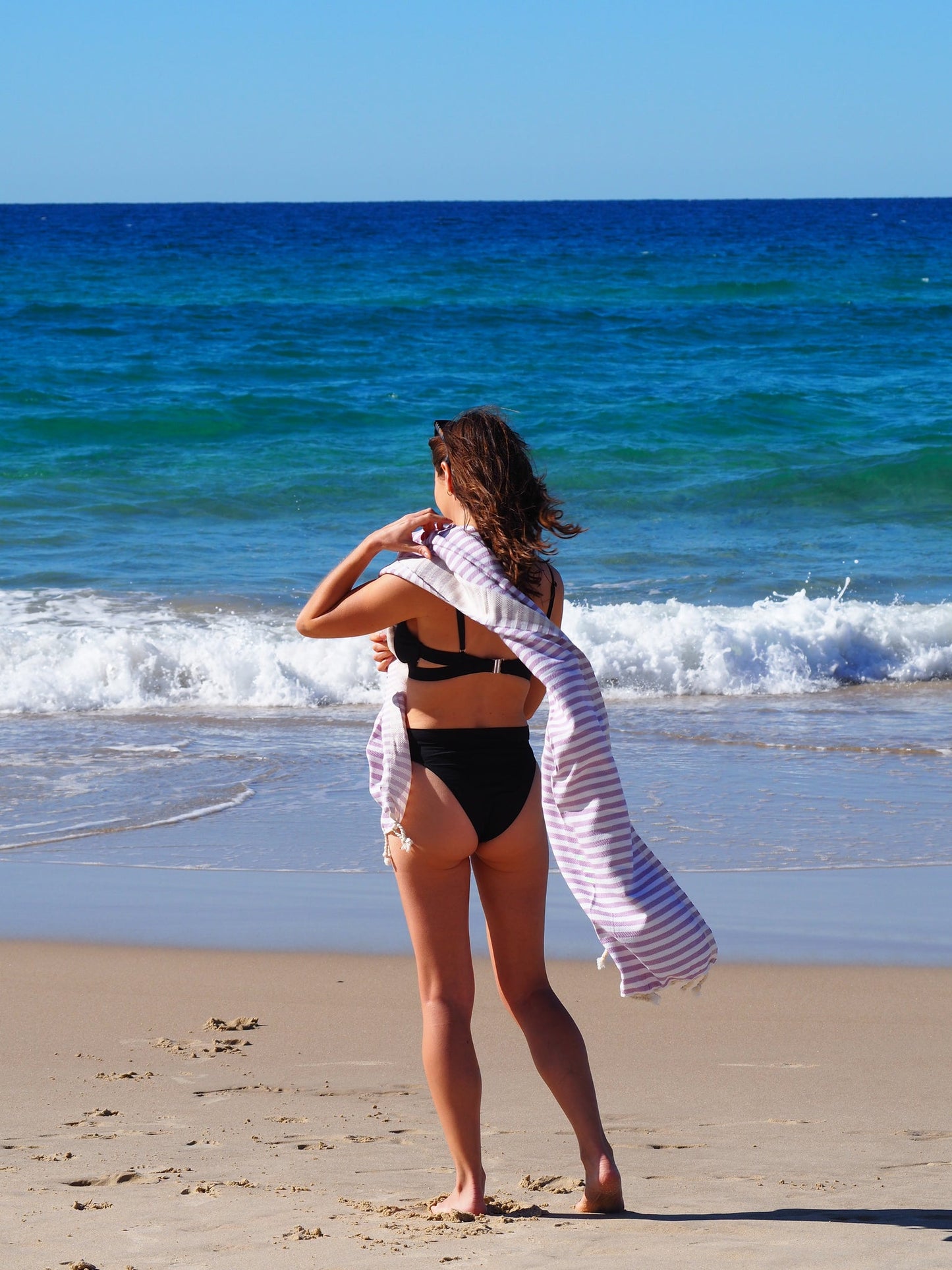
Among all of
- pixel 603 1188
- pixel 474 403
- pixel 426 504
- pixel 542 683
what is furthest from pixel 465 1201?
pixel 474 403

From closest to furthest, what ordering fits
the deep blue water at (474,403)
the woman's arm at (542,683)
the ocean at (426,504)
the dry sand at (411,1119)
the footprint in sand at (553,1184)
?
the dry sand at (411,1119)
the woman's arm at (542,683)
the footprint in sand at (553,1184)
the ocean at (426,504)
the deep blue water at (474,403)

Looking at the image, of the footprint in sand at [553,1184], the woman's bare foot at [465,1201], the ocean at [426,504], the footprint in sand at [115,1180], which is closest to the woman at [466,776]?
the woman's bare foot at [465,1201]

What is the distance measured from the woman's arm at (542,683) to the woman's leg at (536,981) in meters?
0.16

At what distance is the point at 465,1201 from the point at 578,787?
859 millimetres

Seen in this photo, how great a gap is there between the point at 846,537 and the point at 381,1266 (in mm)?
11412

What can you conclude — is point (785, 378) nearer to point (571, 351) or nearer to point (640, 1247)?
point (571, 351)

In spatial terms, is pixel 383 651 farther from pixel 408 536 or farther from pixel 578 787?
pixel 578 787

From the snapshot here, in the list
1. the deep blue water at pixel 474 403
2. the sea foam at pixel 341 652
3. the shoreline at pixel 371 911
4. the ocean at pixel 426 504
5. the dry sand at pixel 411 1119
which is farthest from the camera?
the deep blue water at pixel 474 403

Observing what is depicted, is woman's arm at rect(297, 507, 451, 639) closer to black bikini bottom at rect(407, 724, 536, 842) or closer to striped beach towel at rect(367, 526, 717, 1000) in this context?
striped beach towel at rect(367, 526, 717, 1000)

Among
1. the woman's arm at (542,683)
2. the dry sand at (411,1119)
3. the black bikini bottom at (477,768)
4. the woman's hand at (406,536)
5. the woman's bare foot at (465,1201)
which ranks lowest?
the dry sand at (411,1119)

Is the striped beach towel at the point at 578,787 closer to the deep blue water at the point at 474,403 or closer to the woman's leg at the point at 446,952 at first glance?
the woman's leg at the point at 446,952

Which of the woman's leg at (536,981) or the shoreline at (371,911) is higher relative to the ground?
the woman's leg at (536,981)

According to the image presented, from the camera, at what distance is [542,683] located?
279cm

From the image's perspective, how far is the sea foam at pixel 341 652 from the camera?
27.6 ft
